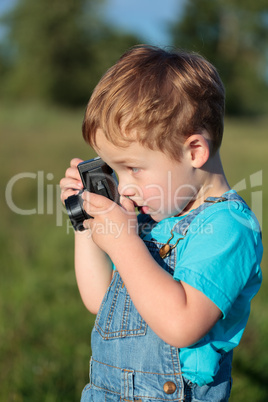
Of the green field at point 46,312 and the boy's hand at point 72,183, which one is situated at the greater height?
the boy's hand at point 72,183

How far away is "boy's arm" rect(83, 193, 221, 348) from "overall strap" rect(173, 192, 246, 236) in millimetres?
154

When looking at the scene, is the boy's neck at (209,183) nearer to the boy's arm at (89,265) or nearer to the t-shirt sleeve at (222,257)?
the t-shirt sleeve at (222,257)

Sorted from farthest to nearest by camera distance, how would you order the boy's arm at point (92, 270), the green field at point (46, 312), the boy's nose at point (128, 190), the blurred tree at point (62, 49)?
the blurred tree at point (62, 49), the green field at point (46, 312), the boy's arm at point (92, 270), the boy's nose at point (128, 190)

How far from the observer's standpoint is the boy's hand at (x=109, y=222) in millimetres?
1499

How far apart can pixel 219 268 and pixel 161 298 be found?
18cm

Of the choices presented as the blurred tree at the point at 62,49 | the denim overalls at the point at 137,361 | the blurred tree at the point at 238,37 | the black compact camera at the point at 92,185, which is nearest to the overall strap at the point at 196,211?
the denim overalls at the point at 137,361

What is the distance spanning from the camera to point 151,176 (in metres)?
1.58

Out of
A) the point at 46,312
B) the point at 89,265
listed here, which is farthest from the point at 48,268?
the point at 89,265

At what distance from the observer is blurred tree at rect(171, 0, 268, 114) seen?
4243cm

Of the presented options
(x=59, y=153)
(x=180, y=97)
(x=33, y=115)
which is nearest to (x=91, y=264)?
(x=180, y=97)

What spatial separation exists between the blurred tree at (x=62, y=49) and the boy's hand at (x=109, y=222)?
3674cm

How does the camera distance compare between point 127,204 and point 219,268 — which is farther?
point 127,204

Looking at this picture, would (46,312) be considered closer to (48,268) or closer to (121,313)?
(48,268)

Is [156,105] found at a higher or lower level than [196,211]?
higher
